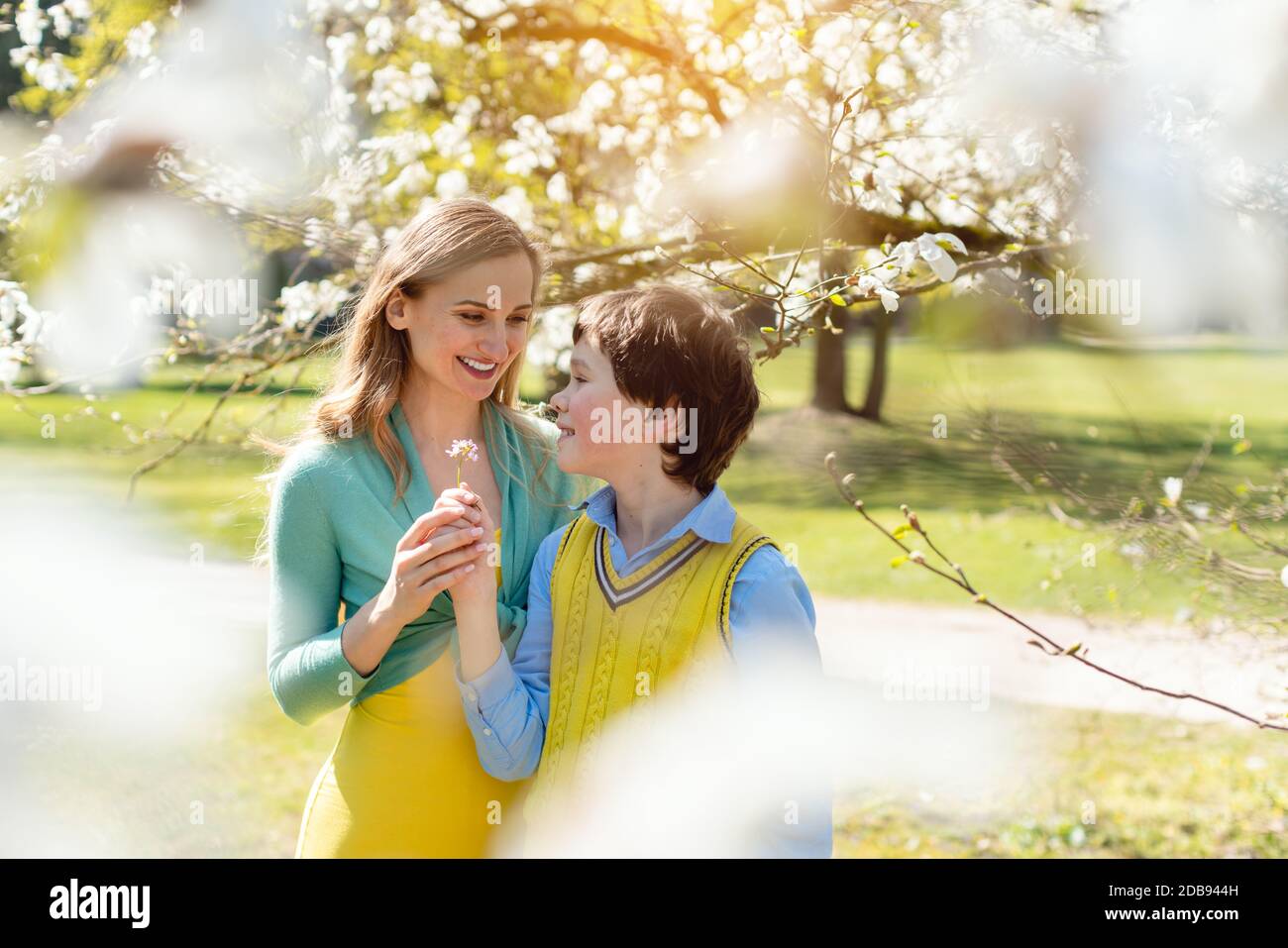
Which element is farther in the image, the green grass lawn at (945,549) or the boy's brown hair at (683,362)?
the green grass lawn at (945,549)

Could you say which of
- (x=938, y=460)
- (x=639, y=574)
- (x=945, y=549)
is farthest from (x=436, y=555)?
(x=938, y=460)

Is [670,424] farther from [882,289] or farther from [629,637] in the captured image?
[882,289]

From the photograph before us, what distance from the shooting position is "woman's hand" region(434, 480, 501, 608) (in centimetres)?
176

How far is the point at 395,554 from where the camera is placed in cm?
188

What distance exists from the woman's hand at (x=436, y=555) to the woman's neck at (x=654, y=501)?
270mm

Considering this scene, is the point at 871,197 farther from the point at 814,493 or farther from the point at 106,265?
the point at 814,493

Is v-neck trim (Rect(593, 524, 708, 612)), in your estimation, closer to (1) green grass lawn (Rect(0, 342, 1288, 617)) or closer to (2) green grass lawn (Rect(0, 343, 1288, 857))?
(2) green grass lawn (Rect(0, 343, 1288, 857))

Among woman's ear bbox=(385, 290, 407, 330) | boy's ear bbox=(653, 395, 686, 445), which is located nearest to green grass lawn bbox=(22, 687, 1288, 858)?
boy's ear bbox=(653, 395, 686, 445)

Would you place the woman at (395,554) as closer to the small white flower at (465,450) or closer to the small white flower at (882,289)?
the small white flower at (465,450)

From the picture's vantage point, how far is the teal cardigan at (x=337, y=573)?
6.31 ft

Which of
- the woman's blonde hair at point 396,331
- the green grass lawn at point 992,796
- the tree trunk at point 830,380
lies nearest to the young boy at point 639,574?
the woman's blonde hair at point 396,331

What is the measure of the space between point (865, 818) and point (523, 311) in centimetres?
379

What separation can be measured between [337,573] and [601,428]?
0.51m

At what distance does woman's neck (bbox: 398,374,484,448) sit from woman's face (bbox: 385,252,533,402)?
0.09m
